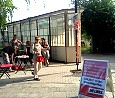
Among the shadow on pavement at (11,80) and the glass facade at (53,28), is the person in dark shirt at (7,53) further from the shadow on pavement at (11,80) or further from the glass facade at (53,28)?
the glass facade at (53,28)

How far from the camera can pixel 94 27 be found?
31.0 m

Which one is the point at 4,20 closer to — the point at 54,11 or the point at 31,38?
the point at 31,38

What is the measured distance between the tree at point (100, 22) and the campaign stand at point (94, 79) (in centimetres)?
2356

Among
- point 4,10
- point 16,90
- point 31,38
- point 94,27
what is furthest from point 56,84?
point 94,27

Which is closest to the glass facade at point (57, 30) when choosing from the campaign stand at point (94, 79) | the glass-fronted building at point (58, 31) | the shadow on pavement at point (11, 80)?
the glass-fronted building at point (58, 31)

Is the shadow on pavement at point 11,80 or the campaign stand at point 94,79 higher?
the campaign stand at point 94,79

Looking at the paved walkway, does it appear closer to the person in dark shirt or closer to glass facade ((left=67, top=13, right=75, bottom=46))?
the person in dark shirt

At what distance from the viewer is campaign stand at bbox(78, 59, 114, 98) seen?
702 centimetres

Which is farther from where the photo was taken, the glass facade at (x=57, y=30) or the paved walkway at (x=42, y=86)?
the glass facade at (x=57, y=30)

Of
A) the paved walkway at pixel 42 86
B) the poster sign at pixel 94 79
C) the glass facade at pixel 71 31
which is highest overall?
the glass facade at pixel 71 31

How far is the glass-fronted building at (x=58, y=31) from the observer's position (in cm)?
1795

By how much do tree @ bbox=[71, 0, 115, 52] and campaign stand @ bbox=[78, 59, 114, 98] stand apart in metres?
23.6

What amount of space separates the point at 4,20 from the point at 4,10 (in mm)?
2562

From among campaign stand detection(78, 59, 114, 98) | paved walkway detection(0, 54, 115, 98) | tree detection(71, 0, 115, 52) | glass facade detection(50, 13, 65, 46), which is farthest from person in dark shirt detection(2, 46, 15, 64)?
tree detection(71, 0, 115, 52)
